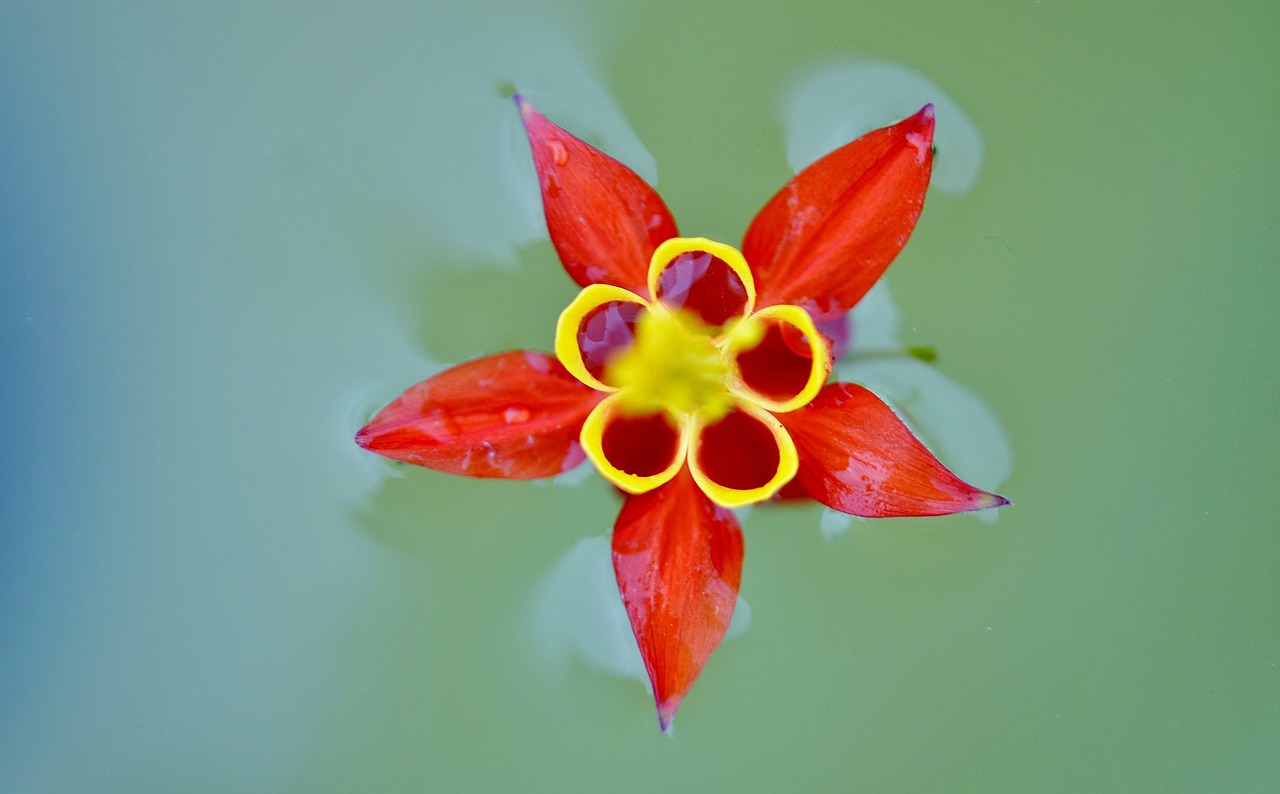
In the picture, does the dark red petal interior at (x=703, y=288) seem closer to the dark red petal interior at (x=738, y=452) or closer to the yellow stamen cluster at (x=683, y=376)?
the yellow stamen cluster at (x=683, y=376)

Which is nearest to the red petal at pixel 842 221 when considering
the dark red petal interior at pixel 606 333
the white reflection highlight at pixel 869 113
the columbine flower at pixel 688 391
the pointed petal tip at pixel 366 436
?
the columbine flower at pixel 688 391

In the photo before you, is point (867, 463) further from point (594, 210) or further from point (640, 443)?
point (594, 210)

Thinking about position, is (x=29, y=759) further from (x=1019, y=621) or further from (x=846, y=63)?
(x=846, y=63)

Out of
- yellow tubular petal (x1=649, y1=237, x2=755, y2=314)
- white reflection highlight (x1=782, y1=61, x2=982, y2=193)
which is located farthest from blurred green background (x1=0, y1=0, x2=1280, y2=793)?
yellow tubular petal (x1=649, y1=237, x2=755, y2=314)

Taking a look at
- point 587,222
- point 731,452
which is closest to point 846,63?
point 587,222

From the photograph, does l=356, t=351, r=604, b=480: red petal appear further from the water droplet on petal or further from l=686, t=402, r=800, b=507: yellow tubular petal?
the water droplet on petal
